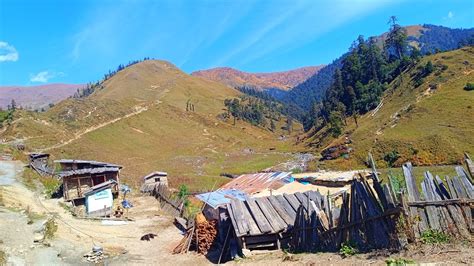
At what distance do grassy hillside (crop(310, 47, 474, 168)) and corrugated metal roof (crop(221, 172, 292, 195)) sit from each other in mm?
21488

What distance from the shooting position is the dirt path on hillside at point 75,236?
2058 centimetres

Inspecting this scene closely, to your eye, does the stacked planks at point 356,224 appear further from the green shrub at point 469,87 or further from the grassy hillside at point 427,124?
the green shrub at point 469,87

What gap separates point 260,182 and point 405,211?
28690mm

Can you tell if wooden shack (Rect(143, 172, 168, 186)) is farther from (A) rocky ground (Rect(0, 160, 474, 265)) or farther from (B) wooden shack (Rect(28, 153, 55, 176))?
(A) rocky ground (Rect(0, 160, 474, 265))

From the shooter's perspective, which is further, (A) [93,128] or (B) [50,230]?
(A) [93,128]

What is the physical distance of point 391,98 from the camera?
97812mm

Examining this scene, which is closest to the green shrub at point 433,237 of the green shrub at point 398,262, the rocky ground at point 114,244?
the rocky ground at point 114,244

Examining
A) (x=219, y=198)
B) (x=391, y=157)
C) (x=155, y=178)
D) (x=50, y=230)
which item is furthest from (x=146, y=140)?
(x=219, y=198)

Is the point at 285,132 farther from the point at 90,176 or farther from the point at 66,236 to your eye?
the point at 66,236

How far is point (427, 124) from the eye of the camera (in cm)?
6388

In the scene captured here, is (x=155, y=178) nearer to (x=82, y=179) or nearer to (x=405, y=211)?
(x=82, y=179)

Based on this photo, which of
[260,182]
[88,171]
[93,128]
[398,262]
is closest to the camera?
[398,262]

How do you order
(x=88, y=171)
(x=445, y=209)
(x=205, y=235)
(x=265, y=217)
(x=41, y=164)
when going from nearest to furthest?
(x=445, y=209) < (x=265, y=217) < (x=205, y=235) < (x=88, y=171) < (x=41, y=164)

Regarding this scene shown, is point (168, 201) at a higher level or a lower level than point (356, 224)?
higher
